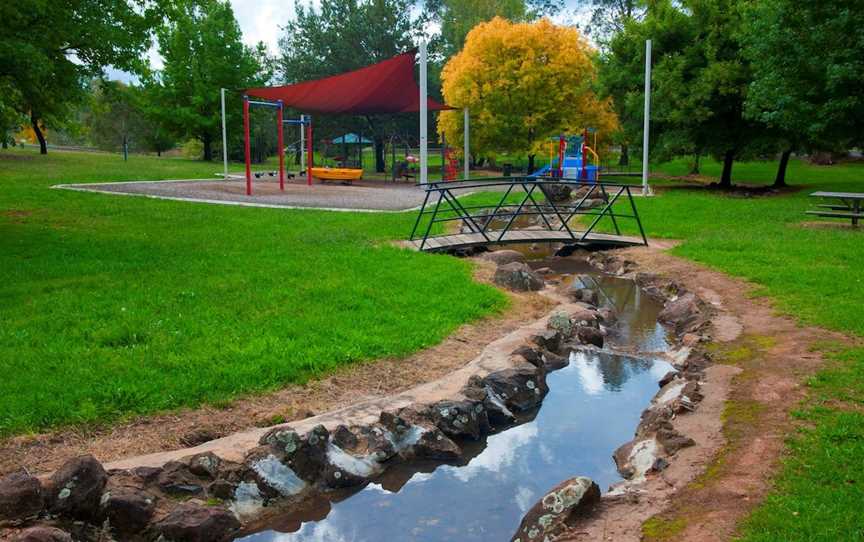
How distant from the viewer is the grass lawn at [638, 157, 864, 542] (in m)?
3.72

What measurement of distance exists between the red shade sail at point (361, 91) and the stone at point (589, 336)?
15.2m

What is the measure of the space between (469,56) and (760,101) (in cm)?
1335

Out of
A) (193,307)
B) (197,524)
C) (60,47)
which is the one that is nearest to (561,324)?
(193,307)

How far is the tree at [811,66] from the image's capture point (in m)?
15.3

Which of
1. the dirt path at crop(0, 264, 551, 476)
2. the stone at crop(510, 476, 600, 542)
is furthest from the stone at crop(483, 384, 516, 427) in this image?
the stone at crop(510, 476, 600, 542)

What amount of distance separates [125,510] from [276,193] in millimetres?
17989

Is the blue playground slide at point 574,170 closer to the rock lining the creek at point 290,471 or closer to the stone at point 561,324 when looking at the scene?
the stone at point 561,324

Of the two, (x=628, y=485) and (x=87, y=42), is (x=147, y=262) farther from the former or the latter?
(x=628, y=485)

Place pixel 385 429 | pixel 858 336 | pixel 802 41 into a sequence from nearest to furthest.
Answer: pixel 385 429 < pixel 858 336 < pixel 802 41

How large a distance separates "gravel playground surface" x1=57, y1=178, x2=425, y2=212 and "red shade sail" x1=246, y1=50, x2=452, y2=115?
3010 mm

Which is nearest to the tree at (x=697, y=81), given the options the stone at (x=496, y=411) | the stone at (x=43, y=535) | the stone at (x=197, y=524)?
the stone at (x=496, y=411)

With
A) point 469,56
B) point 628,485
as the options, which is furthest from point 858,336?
point 469,56

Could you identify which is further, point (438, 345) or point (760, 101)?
point (760, 101)

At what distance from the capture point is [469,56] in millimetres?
28500
